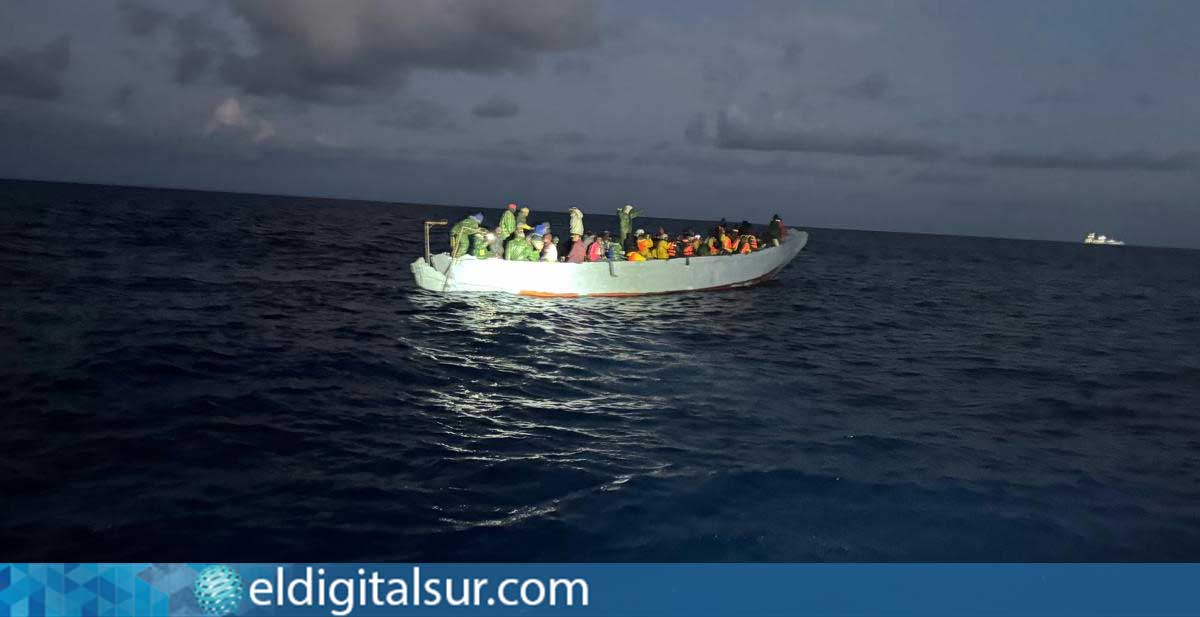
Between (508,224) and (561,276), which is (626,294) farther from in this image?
(508,224)

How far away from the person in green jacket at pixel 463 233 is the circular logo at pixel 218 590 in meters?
15.4

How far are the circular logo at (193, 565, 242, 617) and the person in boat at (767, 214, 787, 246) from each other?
25.7 meters

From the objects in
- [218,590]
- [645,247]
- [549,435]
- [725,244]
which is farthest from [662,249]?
[218,590]

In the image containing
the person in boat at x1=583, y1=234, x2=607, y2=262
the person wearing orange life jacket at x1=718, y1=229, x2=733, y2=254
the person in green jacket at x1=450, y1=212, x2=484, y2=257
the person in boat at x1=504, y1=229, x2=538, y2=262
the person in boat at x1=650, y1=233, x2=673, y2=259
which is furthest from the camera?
the person wearing orange life jacket at x1=718, y1=229, x2=733, y2=254

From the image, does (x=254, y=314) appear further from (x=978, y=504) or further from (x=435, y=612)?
(x=978, y=504)

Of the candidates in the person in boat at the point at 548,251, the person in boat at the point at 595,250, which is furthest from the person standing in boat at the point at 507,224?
the person in boat at the point at 595,250

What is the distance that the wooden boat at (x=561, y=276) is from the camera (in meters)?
20.2

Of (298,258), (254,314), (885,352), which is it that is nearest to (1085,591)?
(885,352)

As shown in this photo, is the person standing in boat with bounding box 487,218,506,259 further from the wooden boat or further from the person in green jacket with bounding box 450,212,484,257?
the wooden boat

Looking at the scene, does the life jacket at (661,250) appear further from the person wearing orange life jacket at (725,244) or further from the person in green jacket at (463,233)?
the person in green jacket at (463,233)

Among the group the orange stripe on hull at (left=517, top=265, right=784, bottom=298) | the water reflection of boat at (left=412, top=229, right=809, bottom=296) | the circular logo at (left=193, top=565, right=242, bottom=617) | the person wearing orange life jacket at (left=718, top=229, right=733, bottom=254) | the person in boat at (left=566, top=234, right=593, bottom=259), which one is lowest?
the circular logo at (left=193, top=565, right=242, bottom=617)

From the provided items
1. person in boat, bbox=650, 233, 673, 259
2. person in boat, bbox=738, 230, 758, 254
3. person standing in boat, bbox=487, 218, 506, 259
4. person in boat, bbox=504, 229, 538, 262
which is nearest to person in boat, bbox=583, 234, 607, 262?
person in boat, bbox=504, 229, 538, 262

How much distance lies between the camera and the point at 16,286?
16594 mm

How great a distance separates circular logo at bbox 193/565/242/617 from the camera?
505 cm
